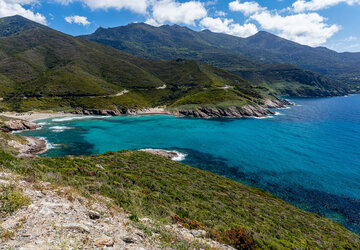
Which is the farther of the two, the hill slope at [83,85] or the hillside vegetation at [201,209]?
the hill slope at [83,85]

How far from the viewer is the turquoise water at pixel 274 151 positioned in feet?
105

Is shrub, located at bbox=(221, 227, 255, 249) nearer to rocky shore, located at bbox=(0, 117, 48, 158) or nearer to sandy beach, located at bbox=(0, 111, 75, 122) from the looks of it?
rocky shore, located at bbox=(0, 117, 48, 158)

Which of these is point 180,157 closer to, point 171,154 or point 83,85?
point 171,154

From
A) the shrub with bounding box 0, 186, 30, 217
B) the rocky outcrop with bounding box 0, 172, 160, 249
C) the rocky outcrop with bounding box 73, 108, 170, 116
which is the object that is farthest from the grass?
the rocky outcrop with bounding box 73, 108, 170, 116

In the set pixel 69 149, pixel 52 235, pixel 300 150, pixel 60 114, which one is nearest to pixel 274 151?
pixel 300 150

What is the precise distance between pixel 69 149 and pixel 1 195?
1950 inches

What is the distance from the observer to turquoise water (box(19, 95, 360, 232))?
31.9 meters

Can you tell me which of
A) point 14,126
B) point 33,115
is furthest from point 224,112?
point 33,115

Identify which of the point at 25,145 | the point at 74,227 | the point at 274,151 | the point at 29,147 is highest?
the point at 74,227

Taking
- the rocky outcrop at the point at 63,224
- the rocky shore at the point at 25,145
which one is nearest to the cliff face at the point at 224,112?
the rocky shore at the point at 25,145

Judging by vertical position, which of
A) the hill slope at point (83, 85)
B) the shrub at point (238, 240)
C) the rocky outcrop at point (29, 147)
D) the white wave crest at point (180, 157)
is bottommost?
the white wave crest at point (180, 157)

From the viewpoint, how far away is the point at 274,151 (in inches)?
2088

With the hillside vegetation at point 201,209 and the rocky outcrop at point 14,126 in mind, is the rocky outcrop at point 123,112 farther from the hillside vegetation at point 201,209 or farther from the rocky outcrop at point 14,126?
the hillside vegetation at point 201,209

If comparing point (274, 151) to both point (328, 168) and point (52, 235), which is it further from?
point (52, 235)
